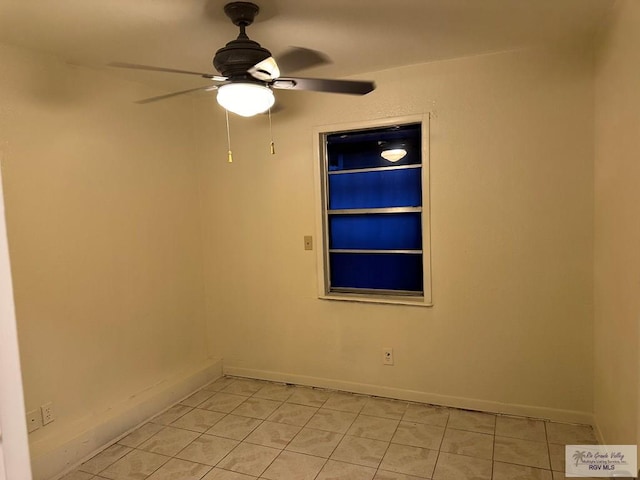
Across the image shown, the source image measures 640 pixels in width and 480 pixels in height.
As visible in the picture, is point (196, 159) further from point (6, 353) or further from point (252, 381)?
point (6, 353)

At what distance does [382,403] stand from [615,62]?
97.1 inches

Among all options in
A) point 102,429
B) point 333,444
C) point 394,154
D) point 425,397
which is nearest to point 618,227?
point 394,154

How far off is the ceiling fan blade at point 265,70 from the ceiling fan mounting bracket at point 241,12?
0.27 meters

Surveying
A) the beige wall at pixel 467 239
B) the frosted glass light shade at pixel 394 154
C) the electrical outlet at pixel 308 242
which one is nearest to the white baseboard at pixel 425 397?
the beige wall at pixel 467 239

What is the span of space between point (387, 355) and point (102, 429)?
1927 mm

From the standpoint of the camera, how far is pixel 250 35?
2.23 metres

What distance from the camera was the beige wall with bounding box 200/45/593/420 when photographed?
99.3 inches

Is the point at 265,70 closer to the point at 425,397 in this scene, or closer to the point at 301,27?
the point at 301,27

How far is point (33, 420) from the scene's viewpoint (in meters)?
2.27

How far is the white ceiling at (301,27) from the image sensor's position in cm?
193

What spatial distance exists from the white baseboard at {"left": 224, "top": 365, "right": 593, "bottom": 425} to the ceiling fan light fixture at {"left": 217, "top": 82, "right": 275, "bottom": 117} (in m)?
2.18

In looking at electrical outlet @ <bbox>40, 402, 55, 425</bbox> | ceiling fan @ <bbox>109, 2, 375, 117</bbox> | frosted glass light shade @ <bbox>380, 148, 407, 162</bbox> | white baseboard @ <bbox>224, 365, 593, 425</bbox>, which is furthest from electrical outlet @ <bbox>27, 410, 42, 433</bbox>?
frosted glass light shade @ <bbox>380, 148, 407, 162</bbox>

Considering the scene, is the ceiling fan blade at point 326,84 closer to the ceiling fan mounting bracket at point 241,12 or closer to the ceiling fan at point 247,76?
the ceiling fan at point 247,76

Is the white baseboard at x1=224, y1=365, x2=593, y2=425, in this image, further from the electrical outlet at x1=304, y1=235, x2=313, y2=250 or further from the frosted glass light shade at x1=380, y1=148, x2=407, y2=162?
the frosted glass light shade at x1=380, y1=148, x2=407, y2=162
